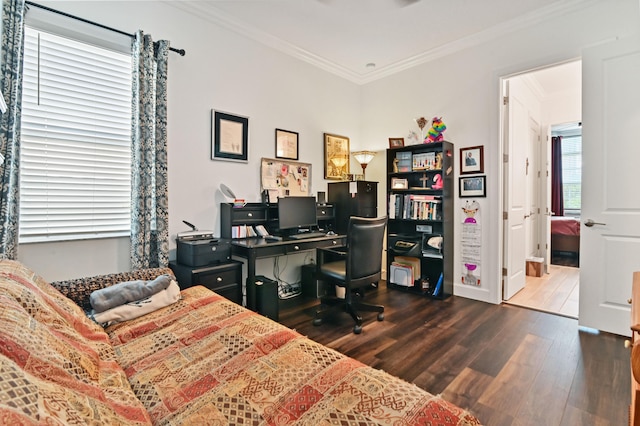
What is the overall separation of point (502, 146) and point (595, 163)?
88cm

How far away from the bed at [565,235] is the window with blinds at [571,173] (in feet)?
4.15

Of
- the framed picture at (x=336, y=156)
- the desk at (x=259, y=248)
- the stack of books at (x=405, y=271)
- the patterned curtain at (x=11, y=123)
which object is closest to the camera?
the patterned curtain at (x=11, y=123)

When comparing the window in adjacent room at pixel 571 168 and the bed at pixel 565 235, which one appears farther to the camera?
the window in adjacent room at pixel 571 168

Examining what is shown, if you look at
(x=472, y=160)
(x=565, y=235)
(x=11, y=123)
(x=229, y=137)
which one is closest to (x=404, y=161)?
(x=472, y=160)

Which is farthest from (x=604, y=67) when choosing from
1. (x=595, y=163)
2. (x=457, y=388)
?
(x=457, y=388)

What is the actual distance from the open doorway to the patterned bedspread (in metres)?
3.02

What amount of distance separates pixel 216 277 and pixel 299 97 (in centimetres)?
246

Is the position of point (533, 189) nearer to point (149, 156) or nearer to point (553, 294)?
point (553, 294)

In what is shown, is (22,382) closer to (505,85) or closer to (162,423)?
(162,423)

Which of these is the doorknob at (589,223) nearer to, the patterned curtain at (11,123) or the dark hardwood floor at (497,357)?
the dark hardwood floor at (497,357)

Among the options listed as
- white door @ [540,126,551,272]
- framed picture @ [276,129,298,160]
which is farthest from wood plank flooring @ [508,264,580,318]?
framed picture @ [276,129,298,160]

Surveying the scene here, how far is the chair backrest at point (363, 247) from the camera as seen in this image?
8.69 feet

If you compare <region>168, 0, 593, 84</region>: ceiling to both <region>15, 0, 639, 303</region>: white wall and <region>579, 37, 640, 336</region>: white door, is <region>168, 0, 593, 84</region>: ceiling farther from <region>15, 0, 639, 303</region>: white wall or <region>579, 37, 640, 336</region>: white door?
<region>579, 37, 640, 336</region>: white door

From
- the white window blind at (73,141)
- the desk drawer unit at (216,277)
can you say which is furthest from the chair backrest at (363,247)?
the white window blind at (73,141)
